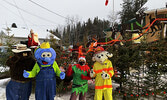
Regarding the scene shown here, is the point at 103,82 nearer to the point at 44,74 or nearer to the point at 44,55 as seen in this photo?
the point at 44,74

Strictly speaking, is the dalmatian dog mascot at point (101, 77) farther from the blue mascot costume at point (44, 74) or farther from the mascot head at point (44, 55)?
the mascot head at point (44, 55)

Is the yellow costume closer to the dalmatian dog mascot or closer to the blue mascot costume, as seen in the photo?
the dalmatian dog mascot

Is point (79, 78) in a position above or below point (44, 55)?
below

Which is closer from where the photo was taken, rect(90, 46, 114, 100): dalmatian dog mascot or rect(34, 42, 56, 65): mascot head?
rect(34, 42, 56, 65): mascot head

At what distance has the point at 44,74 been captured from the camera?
2.48 meters

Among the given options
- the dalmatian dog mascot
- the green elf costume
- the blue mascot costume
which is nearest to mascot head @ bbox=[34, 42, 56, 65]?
the blue mascot costume

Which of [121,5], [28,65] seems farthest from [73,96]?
[121,5]

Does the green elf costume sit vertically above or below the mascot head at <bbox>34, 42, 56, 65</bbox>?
below

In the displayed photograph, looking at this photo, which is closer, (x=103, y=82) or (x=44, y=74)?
(x=44, y=74)

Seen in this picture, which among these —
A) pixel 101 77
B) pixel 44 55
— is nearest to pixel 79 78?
pixel 101 77

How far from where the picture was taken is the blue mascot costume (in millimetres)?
2441

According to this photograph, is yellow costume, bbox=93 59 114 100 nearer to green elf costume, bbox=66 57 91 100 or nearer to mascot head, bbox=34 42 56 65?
green elf costume, bbox=66 57 91 100

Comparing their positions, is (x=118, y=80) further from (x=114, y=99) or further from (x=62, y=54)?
(x=62, y=54)

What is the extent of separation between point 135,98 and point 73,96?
2.01 metres
